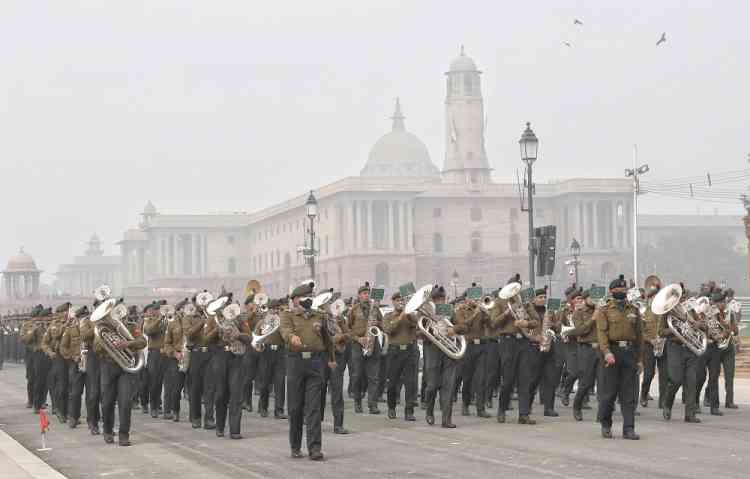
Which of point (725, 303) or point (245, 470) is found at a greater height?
point (725, 303)

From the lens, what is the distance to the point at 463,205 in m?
180

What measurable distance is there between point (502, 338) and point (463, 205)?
6199 inches

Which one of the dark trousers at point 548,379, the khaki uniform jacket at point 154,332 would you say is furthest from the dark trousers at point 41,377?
the dark trousers at point 548,379

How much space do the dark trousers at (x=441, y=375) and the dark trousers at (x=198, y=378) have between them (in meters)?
2.86

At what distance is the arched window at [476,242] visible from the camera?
179375mm

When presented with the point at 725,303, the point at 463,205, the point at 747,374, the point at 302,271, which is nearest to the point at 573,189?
the point at 463,205

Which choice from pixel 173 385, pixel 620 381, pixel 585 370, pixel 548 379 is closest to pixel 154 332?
pixel 173 385

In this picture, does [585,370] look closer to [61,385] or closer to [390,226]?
[61,385]

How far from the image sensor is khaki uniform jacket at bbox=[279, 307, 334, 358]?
17.7 metres

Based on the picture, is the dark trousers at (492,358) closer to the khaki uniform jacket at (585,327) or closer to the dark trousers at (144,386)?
the khaki uniform jacket at (585,327)

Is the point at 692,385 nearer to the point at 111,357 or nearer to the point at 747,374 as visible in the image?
the point at 111,357

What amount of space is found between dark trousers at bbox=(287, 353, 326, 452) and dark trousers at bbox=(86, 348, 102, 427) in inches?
159

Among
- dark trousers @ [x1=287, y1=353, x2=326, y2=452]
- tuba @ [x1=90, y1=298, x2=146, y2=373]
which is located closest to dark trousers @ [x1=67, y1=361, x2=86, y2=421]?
tuba @ [x1=90, y1=298, x2=146, y2=373]

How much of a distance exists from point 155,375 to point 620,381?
911cm
